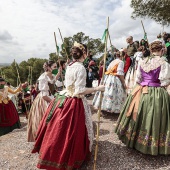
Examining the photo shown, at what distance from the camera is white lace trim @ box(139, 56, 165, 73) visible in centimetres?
296

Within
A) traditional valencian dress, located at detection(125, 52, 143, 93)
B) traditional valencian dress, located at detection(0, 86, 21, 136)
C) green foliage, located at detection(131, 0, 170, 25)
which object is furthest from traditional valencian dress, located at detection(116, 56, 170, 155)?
green foliage, located at detection(131, 0, 170, 25)

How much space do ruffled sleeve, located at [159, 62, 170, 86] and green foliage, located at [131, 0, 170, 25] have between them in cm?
1212

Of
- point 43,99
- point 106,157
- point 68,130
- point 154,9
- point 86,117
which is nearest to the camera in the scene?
point 68,130

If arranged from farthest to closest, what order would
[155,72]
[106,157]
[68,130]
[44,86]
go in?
[44,86], [106,157], [155,72], [68,130]

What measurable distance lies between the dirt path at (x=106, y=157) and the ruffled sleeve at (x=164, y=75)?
3.91 ft

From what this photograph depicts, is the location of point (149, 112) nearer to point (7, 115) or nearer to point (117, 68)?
point (117, 68)

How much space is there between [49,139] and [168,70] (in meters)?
2.02

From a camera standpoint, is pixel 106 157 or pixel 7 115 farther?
pixel 7 115

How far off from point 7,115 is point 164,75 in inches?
185

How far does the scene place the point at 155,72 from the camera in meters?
2.96

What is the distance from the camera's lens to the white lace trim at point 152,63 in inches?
116

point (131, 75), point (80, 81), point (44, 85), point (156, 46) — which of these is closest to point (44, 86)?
point (44, 85)

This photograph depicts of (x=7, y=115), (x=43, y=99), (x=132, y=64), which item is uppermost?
(x=132, y=64)

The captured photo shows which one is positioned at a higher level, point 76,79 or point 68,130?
point 76,79
